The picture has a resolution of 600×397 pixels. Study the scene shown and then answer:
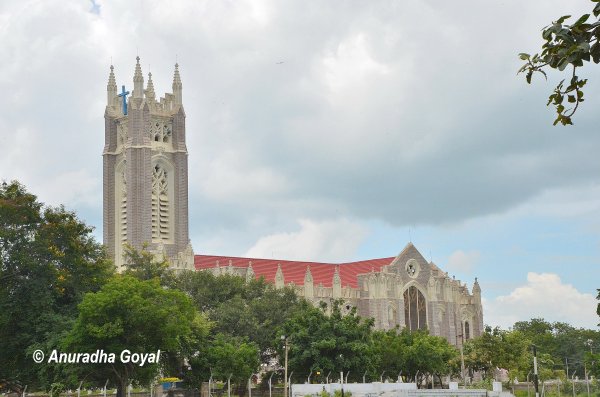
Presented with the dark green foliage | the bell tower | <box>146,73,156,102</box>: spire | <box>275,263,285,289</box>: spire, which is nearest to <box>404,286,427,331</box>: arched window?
<box>275,263,285,289</box>: spire

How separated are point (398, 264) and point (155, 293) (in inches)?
2272

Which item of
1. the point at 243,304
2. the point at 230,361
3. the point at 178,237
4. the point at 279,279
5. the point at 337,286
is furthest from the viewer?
the point at 337,286

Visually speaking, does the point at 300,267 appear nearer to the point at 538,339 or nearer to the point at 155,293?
the point at 538,339

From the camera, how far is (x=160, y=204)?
312 ft

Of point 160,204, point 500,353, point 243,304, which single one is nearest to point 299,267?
point 160,204

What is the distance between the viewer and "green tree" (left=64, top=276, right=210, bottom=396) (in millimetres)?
43844

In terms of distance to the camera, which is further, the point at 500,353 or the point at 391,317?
the point at 391,317

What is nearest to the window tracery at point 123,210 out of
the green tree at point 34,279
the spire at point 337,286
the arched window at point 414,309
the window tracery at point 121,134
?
the window tracery at point 121,134

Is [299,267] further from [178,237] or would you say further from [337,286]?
[178,237]

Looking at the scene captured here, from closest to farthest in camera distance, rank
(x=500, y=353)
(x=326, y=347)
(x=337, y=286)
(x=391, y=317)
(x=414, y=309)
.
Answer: (x=326, y=347) < (x=500, y=353) < (x=337, y=286) < (x=391, y=317) < (x=414, y=309)

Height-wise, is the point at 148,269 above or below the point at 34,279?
above

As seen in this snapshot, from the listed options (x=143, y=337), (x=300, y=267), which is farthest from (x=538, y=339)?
(x=143, y=337)

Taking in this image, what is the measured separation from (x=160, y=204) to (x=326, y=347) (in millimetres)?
42593

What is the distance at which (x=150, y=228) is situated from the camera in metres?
91.8
